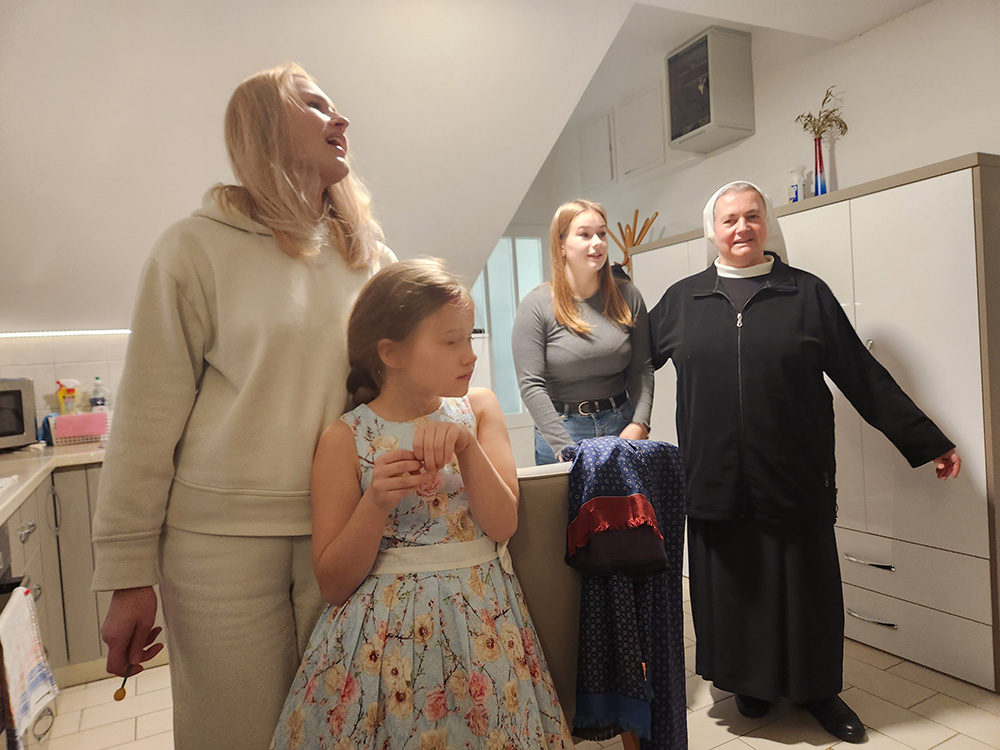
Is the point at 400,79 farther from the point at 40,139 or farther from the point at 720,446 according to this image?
the point at 720,446

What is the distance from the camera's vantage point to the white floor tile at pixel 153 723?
7.09 feet

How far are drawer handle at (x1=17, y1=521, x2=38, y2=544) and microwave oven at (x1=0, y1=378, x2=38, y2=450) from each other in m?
0.62

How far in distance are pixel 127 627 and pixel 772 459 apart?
1602mm

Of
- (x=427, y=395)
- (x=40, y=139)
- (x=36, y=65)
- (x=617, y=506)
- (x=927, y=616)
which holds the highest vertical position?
(x=36, y=65)

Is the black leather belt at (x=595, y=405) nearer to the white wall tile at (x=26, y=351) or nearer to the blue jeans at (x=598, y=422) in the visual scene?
the blue jeans at (x=598, y=422)

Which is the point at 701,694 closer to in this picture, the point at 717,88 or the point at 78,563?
the point at 78,563

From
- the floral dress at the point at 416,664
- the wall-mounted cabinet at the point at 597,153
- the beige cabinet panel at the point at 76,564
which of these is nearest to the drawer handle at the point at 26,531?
the beige cabinet panel at the point at 76,564

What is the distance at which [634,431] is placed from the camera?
75.4 inches

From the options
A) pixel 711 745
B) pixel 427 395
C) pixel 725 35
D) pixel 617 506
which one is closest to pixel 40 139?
pixel 427 395

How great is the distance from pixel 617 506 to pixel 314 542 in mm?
573

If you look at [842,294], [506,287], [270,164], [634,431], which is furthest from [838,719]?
[506,287]

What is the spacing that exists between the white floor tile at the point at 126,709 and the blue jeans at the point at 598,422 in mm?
1664

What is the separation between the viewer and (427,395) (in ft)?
3.46

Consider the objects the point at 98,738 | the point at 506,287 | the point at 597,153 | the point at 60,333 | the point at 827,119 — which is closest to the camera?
the point at 98,738
